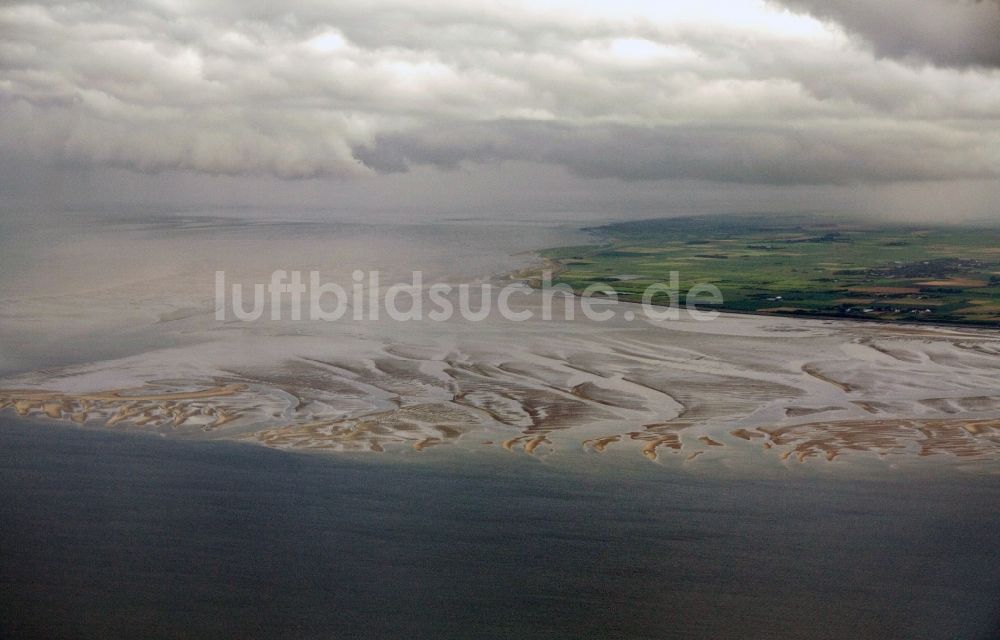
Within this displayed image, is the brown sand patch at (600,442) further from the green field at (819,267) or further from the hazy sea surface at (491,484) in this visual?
the green field at (819,267)

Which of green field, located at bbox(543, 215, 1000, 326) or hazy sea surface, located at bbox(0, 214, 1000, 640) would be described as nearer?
hazy sea surface, located at bbox(0, 214, 1000, 640)

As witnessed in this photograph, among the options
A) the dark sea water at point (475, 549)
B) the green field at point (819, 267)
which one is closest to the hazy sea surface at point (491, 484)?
the dark sea water at point (475, 549)

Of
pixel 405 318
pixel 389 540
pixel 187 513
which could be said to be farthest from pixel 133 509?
pixel 405 318

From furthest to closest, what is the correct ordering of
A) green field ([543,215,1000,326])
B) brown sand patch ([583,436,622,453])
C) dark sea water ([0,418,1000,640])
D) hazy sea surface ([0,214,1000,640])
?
green field ([543,215,1000,326]) < brown sand patch ([583,436,622,453]) < hazy sea surface ([0,214,1000,640]) < dark sea water ([0,418,1000,640])

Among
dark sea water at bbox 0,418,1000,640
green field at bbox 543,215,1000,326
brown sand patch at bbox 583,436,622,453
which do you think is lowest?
dark sea water at bbox 0,418,1000,640

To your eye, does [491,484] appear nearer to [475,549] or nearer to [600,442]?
[475,549]

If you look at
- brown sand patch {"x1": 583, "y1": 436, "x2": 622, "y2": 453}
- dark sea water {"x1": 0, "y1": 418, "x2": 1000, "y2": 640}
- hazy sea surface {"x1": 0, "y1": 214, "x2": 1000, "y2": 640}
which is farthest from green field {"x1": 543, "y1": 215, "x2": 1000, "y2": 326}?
dark sea water {"x1": 0, "y1": 418, "x2": 1000, "y2": 640}

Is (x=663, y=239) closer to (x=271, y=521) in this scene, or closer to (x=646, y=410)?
(x=646, y=410)

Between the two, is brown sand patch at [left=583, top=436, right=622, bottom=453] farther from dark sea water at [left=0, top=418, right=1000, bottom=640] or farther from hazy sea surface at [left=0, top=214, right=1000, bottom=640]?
dark sea water at [left=0, top=418, right=1000, bottom=640]

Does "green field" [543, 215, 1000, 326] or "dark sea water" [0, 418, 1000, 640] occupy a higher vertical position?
"green field" [543, 215, 1000, 326]
